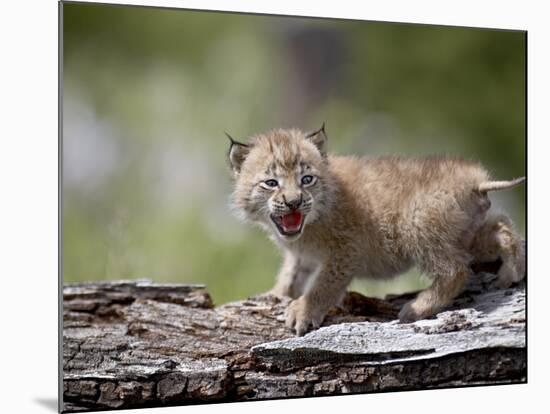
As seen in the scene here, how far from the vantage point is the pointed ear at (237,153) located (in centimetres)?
430

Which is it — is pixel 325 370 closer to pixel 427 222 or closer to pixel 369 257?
pixel 369 257

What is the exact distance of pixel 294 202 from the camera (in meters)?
4.11

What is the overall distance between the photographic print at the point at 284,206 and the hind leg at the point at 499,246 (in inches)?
0.5

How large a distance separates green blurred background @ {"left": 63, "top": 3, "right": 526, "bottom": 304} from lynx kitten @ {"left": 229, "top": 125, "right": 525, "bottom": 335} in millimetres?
165

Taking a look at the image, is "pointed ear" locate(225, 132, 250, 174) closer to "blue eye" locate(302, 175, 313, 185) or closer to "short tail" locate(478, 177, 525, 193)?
"blue eye" locate(302, 175, 313, 185)

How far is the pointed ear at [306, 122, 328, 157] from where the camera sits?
4380 millimetres

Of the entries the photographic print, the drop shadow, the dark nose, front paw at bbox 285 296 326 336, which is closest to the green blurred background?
the photographic print

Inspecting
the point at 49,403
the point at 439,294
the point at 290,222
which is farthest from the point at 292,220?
the point at 49,403

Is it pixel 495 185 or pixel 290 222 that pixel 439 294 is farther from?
pixel 290 222

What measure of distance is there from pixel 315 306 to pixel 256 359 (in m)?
0.41

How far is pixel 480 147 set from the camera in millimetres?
4816

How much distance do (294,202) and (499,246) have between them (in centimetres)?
124

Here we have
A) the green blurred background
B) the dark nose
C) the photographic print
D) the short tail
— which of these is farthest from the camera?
the short tail

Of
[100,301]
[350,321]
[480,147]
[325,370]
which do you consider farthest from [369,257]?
[100,301]
